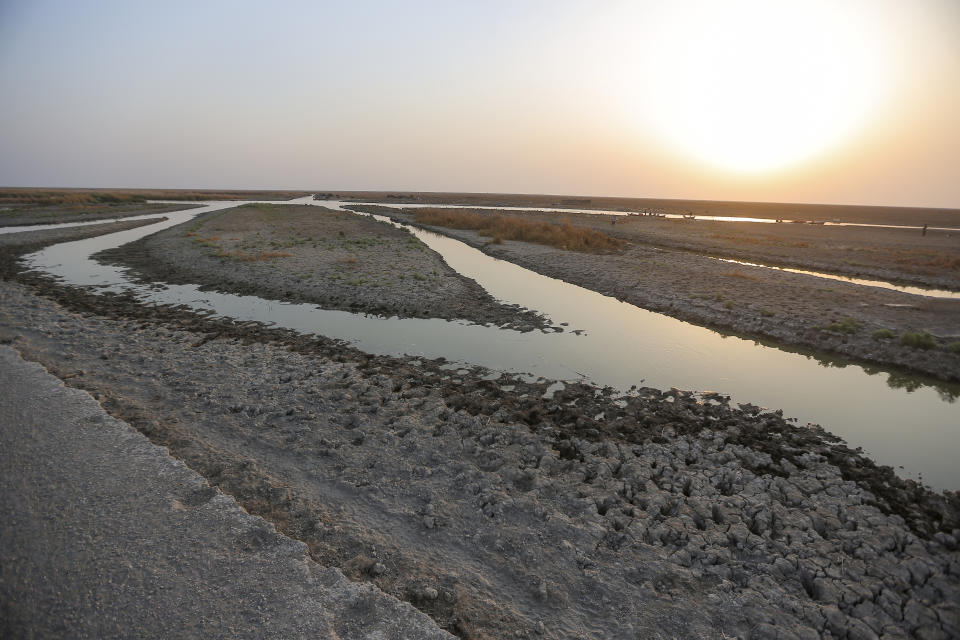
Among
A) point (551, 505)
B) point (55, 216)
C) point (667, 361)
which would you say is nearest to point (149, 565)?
point (551, 505)

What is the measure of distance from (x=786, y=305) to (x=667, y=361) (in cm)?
1048

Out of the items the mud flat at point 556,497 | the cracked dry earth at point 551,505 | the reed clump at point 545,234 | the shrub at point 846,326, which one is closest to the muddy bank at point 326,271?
the mud flat at point 556,497

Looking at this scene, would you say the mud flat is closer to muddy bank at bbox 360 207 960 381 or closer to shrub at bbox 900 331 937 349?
muddy bank at bbox 360 207 960 381

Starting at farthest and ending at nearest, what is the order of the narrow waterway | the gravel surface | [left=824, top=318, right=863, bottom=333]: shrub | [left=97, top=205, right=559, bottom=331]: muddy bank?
1. [left=97, top=205, right=559, bottom=331]: muddy bank
2. [left=824, top=318, right=863, bottom=333]: shrub
3. the narrow waterway
4. the gravel surface

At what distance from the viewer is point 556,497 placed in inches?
303

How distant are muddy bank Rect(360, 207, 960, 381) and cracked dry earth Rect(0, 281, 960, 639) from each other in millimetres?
8902

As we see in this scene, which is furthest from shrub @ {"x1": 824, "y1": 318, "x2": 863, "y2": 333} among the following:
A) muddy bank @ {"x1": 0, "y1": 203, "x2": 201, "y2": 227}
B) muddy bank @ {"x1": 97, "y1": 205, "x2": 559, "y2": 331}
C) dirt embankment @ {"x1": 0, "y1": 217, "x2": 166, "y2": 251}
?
muddy bank @ {"x1": 0, "y1": 203, "x2": 201, "y2": 227}

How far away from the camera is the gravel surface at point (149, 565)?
4934 millimetres

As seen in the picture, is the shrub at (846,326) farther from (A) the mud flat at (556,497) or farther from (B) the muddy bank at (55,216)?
(B) the muddy bank at (55,216)

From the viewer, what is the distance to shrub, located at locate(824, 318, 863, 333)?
1748cm

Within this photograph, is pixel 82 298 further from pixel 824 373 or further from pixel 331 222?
pixel 331 222

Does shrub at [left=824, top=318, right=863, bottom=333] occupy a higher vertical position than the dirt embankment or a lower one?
lower

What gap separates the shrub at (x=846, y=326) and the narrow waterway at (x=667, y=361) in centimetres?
254

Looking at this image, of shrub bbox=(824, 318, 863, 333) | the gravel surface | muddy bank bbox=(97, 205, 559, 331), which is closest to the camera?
the gravel surface
